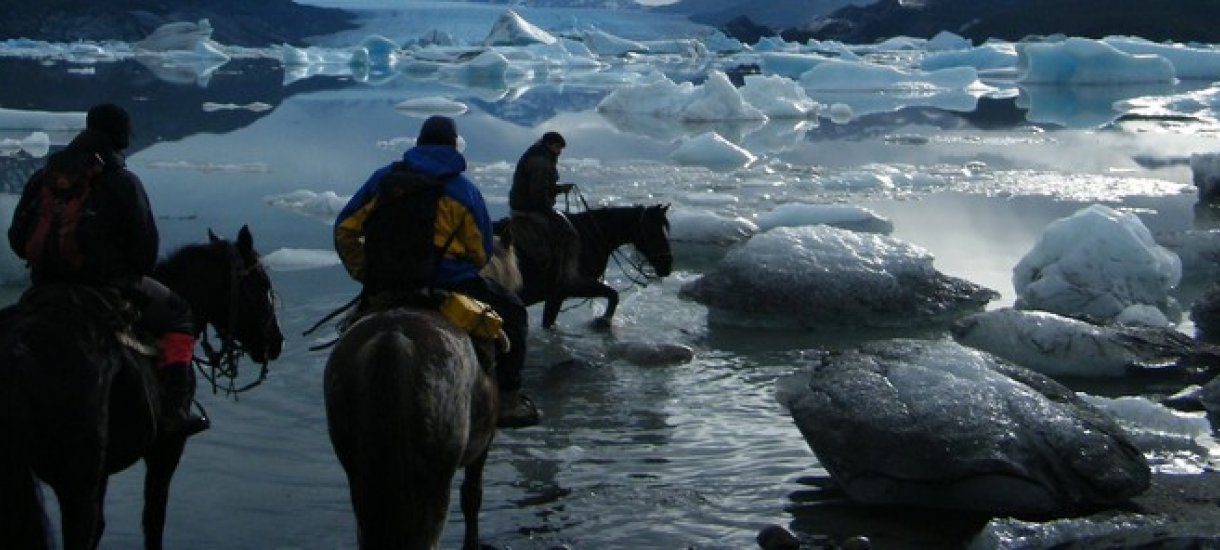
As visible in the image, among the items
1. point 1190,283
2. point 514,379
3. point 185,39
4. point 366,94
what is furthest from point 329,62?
point 514,379

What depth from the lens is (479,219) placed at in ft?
15.3

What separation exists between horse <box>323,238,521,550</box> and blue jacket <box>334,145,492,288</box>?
1.82 feet

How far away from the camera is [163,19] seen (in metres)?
90.4

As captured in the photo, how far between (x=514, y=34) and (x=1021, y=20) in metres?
35.2

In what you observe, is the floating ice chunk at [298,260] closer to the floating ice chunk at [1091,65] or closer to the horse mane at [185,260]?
the horse mane at [185,260]

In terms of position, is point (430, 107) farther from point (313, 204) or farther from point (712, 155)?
point (313, 204)

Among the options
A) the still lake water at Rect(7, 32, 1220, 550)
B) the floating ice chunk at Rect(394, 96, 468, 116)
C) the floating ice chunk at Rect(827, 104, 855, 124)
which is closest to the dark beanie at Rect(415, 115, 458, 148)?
the still lake water at Rect(7, 32, 1220, 550)

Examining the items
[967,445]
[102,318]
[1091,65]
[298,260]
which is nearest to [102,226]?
[102,318]

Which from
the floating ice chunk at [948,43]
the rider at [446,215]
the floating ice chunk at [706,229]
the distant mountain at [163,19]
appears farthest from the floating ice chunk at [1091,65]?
the distant mountain at [163,19]

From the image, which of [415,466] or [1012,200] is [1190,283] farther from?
[415,466]

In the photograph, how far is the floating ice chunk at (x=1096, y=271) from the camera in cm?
1029

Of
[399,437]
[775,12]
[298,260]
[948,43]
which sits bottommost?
[775,12]

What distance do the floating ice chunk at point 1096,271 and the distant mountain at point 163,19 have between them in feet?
269

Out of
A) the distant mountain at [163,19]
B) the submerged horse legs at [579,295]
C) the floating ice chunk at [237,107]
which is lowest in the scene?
the distant mountain at [163,19]
